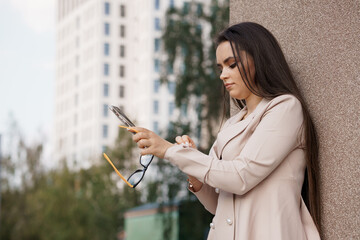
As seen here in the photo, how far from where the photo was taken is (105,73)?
81.1 metres

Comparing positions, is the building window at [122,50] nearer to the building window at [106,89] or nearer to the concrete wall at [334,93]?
the building window at [106,89]

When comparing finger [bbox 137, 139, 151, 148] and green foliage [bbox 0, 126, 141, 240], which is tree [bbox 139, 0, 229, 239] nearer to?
green foliage [bbox 0, 126, 141, 240]

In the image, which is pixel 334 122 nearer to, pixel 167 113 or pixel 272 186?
pixel 272 186

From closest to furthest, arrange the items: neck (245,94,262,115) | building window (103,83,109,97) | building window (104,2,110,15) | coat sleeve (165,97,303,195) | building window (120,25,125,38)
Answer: coat sleeve (165,97,303,195) → neck (245,94,262,115) → building window (103,83,109,97) → building window (120,25,125,38) → building window (104,2,110,15)

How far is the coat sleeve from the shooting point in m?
2.56

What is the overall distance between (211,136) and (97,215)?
13.0 meters

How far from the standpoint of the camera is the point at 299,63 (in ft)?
10.3

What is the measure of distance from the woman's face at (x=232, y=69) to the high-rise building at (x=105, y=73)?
71.0m

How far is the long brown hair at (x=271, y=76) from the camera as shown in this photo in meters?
2.80

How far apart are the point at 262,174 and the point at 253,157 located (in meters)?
0.08

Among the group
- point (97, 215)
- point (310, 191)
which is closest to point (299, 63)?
point (310, 191)

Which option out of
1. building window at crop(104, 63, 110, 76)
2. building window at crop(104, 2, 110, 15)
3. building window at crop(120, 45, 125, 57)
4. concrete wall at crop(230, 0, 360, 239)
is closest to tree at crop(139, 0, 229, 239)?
concrete wall at crop(230, 0, 360, 239)

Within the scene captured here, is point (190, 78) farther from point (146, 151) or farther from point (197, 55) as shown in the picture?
point (146, 151)

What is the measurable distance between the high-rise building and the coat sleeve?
71211mm
